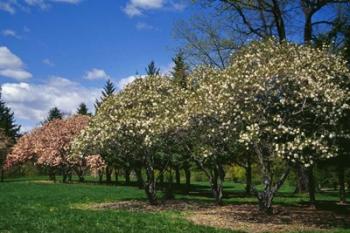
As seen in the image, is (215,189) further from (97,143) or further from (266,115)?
(266,115)

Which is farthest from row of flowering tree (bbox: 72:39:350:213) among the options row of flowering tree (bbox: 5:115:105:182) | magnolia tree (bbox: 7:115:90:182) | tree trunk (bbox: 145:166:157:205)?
magnolia tree (bbox: 7:115:90:182)

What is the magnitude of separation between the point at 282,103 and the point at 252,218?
5.42 meters

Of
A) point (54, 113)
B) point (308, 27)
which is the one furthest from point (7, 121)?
point (308, 27)

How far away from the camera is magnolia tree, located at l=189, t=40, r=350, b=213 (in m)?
21.0

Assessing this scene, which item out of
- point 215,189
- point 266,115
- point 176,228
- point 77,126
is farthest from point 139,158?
point 77,126

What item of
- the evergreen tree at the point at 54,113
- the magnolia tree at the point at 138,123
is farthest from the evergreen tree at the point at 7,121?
the magnolia tree at the point at 138,123

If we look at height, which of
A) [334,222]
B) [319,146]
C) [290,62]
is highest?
[290,62]

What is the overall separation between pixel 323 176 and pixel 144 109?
3268cm

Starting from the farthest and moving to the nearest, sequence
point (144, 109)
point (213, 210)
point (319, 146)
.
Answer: point (144, 109)
point (213, 210)
point (319, 146)

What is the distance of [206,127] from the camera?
24.1m

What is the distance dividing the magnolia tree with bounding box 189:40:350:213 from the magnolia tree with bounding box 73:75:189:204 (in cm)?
457

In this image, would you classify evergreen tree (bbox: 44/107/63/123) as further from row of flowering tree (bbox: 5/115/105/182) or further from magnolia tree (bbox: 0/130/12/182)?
row of flowering tree (bbox: 5/115/105/182)

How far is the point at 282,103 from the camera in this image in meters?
21.0

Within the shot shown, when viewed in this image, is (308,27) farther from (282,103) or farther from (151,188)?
(282,103)
